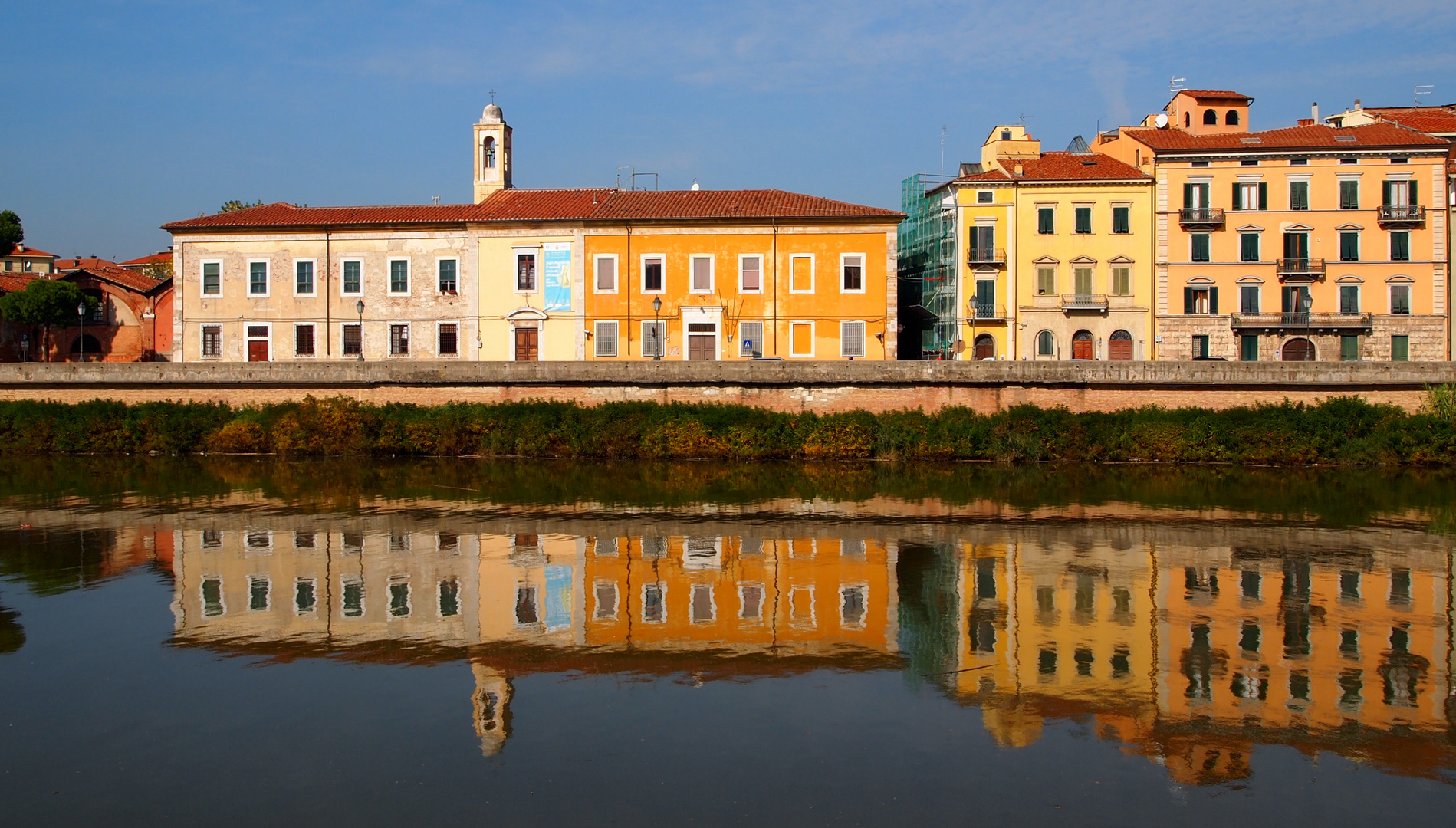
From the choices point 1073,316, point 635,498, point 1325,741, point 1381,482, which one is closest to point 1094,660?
point 1325,741

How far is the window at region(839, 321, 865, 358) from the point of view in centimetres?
3834

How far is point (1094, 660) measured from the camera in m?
11.5

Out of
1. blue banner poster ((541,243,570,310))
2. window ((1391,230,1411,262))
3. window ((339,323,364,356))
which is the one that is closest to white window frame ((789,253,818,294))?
blue banner poster ((541,243,570,310))

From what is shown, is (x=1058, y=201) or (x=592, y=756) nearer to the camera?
(x=592, y=756)

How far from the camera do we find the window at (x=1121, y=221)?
41.6m

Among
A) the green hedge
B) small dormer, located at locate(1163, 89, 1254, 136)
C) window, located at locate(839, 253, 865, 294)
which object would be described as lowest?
the green hedge

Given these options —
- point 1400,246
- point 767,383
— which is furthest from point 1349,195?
point 767,383

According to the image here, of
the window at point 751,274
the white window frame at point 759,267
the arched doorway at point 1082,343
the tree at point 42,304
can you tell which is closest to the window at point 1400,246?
the arched doorway at point 1082,343

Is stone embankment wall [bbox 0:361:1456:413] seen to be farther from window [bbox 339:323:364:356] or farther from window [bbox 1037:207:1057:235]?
window [bbox 1037:207:1057:235]

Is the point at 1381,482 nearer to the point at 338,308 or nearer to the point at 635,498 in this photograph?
the point at 635,498

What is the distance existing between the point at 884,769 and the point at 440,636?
572 centimetres

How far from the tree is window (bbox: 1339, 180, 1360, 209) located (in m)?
48.3

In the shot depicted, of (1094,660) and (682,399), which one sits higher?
(682,399)

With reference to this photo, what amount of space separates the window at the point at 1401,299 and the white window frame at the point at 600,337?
27748 millimetres
